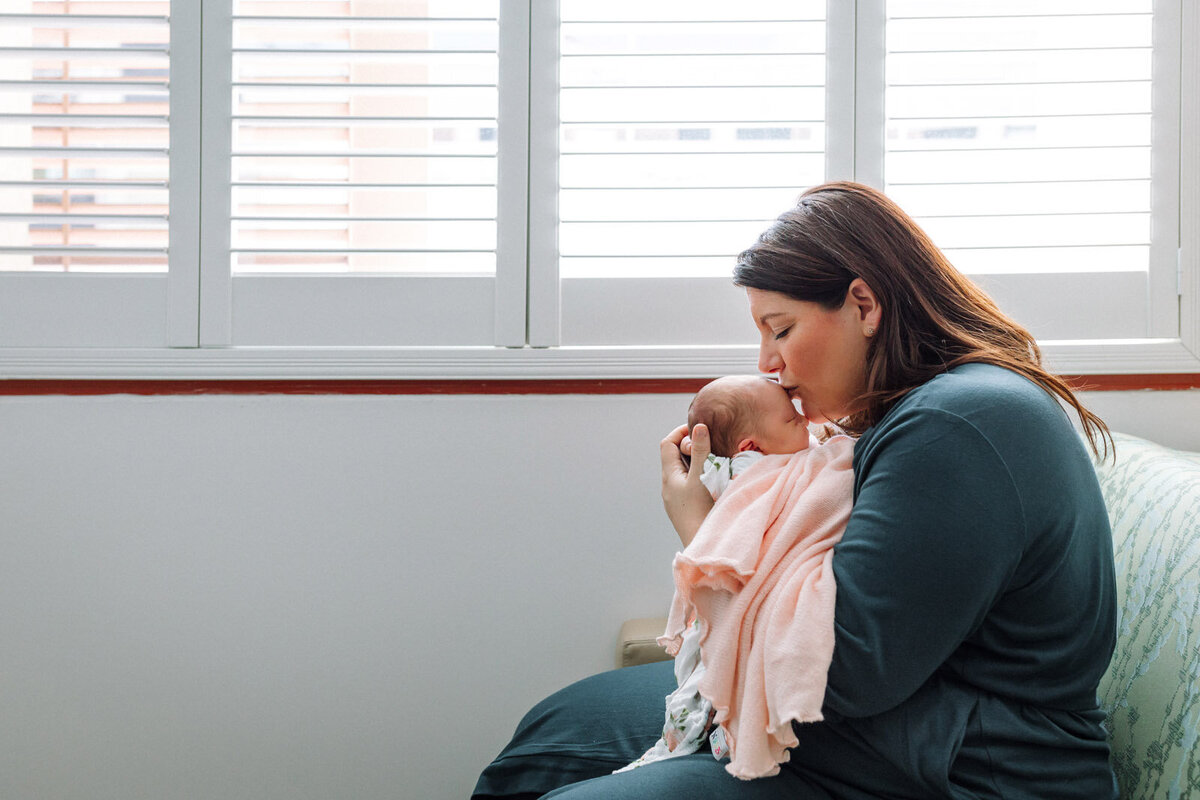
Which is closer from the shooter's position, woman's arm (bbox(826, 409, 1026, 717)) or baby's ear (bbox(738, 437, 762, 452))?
woman's arm (bbox(826, 409, 1026, 717))

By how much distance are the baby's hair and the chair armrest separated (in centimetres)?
58

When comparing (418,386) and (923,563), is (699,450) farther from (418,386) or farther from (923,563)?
(418,386)

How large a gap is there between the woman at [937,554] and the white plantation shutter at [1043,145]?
66 centimetres

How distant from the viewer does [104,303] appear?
1.71 meters

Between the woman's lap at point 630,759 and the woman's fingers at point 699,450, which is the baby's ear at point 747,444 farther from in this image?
the woman's lap at point 630,759

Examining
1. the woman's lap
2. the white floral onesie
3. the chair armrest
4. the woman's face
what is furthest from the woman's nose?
the chair armrest

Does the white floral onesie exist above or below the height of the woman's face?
below

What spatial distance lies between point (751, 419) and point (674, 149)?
72cm

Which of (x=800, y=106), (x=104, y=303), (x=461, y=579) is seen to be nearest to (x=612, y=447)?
(x=461, y=579)

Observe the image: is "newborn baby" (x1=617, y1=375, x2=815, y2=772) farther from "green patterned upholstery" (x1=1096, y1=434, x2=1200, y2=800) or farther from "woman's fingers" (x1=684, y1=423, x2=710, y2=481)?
"green patterned upholstery" (x1=1096, y1=434, x2=1200, y2=800)

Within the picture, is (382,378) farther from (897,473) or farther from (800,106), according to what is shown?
(897,473)

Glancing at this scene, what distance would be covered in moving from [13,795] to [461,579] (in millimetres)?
945

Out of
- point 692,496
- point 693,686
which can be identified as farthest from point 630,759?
point 692,496

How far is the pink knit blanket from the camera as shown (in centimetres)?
94
